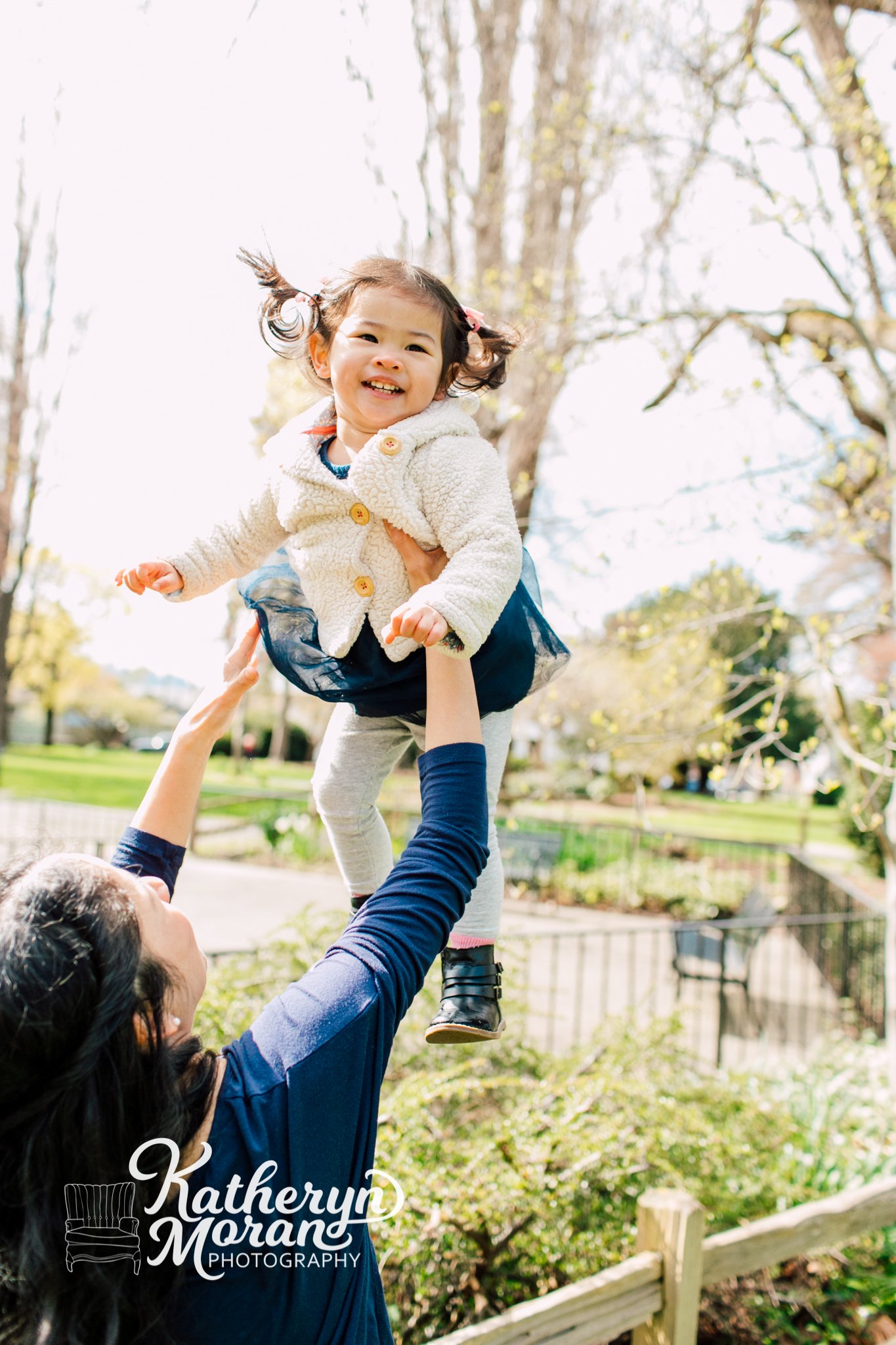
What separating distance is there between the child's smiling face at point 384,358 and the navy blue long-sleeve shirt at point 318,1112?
2.23ft

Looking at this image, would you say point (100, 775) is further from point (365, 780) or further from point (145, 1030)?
point (145, 1030)

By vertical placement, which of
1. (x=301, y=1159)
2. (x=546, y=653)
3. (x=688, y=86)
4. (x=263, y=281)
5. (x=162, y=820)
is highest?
(x=688, y=86)

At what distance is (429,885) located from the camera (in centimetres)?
116

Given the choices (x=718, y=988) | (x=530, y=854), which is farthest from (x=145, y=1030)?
(x=530, y=854)

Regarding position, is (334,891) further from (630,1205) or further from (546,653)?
(546,653)

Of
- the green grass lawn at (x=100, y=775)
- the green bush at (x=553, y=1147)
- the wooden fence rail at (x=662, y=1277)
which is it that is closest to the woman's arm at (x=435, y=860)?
the wooden fence rail at (x=662, y=1277)

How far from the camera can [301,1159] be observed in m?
1.08

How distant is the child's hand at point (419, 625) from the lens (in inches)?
46.6

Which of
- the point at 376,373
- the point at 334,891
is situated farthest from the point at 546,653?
the point at 334,891

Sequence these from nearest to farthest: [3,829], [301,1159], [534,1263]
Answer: [301,1159], [534,1263], [3,829]

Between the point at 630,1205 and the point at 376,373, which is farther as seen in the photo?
the point at 630,1205

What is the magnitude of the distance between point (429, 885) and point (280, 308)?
0.95 m

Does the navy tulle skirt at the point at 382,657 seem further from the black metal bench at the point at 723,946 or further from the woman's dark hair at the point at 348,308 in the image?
the black metal bench at the point at 723,946

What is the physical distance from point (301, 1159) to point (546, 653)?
85 centimetres
